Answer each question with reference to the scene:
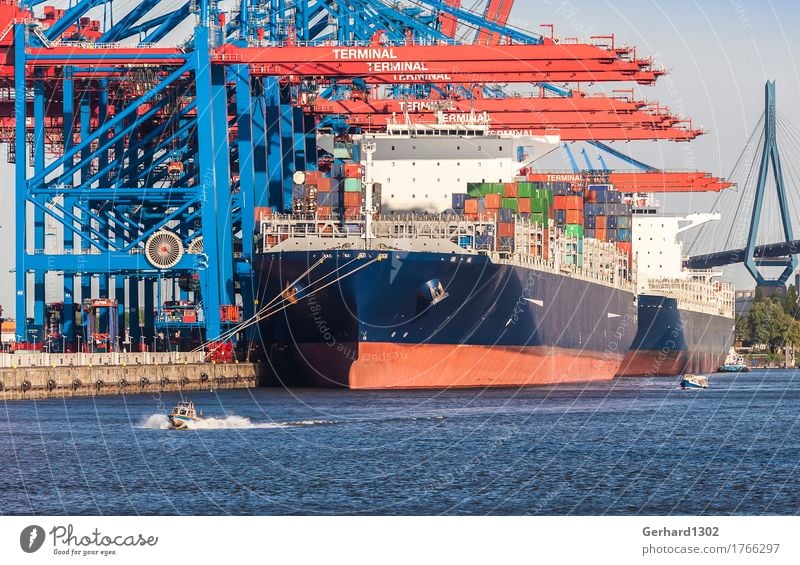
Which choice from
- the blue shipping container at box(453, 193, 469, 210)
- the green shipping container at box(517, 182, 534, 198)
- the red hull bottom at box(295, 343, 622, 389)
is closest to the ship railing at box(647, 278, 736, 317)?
the green shipping container at box(517, 182, 534, 198)

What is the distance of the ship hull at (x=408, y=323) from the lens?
205 ft

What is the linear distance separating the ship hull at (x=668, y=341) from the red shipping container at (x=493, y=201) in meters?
28.6

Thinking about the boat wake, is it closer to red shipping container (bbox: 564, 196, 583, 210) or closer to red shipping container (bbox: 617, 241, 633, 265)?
red shipping container (bbox: 564, 196, 583, 210)

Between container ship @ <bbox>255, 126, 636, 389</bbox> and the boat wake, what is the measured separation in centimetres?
1336

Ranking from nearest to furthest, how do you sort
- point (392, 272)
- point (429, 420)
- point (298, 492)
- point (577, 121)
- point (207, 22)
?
point (298, 492) < point (429, 420) < point (392, 272) < point (207, 22) < point (577, 121)

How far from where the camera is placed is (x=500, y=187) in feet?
229

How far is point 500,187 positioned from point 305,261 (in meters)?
10.4

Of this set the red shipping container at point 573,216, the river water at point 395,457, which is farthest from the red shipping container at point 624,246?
the river water at point 395,457

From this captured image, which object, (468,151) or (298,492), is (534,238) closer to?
(468,151)

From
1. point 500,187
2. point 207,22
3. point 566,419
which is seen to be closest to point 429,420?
point 566,419

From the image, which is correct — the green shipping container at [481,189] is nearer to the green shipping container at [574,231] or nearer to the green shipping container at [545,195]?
the green shipping container at [545,195]

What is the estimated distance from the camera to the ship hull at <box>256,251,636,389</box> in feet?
205

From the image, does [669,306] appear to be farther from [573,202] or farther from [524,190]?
[524,190]

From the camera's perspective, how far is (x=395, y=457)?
4075 cm
